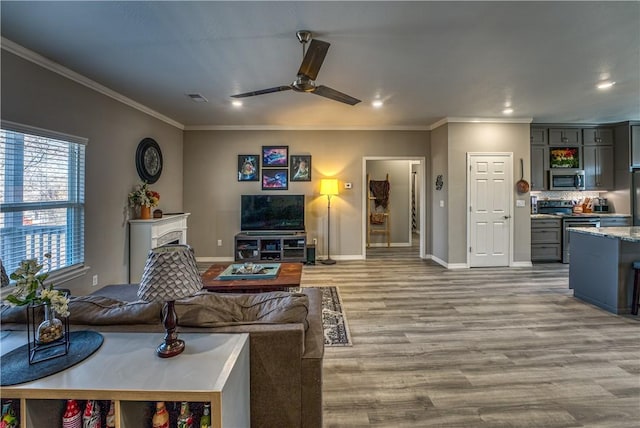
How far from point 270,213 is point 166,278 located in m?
5.13

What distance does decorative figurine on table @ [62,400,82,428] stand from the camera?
1.15m

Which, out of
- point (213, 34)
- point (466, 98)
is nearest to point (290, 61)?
point (213, 34)

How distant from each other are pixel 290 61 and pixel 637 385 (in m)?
3.95

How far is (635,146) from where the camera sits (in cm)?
620

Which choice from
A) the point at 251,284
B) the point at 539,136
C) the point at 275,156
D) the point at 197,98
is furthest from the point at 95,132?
the point at 539,136

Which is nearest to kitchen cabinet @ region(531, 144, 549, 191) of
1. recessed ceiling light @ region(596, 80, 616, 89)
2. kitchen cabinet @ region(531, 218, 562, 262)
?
kitchen cabinet @ region(531, 218, 562, 262)

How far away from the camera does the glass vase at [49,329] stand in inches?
52.7

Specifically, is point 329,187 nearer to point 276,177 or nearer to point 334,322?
point 276,177

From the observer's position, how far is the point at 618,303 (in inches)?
143

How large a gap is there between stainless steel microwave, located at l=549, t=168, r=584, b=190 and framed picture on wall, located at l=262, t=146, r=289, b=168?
532cm

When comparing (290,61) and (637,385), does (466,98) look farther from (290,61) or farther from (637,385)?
(637,385)

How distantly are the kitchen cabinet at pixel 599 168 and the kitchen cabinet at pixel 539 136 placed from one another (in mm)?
955

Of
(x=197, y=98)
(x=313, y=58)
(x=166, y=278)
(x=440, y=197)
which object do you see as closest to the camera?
(x=166, y=278)

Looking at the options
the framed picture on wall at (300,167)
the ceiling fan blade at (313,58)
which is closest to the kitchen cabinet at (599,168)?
the framed picture on wall at (300,167)
